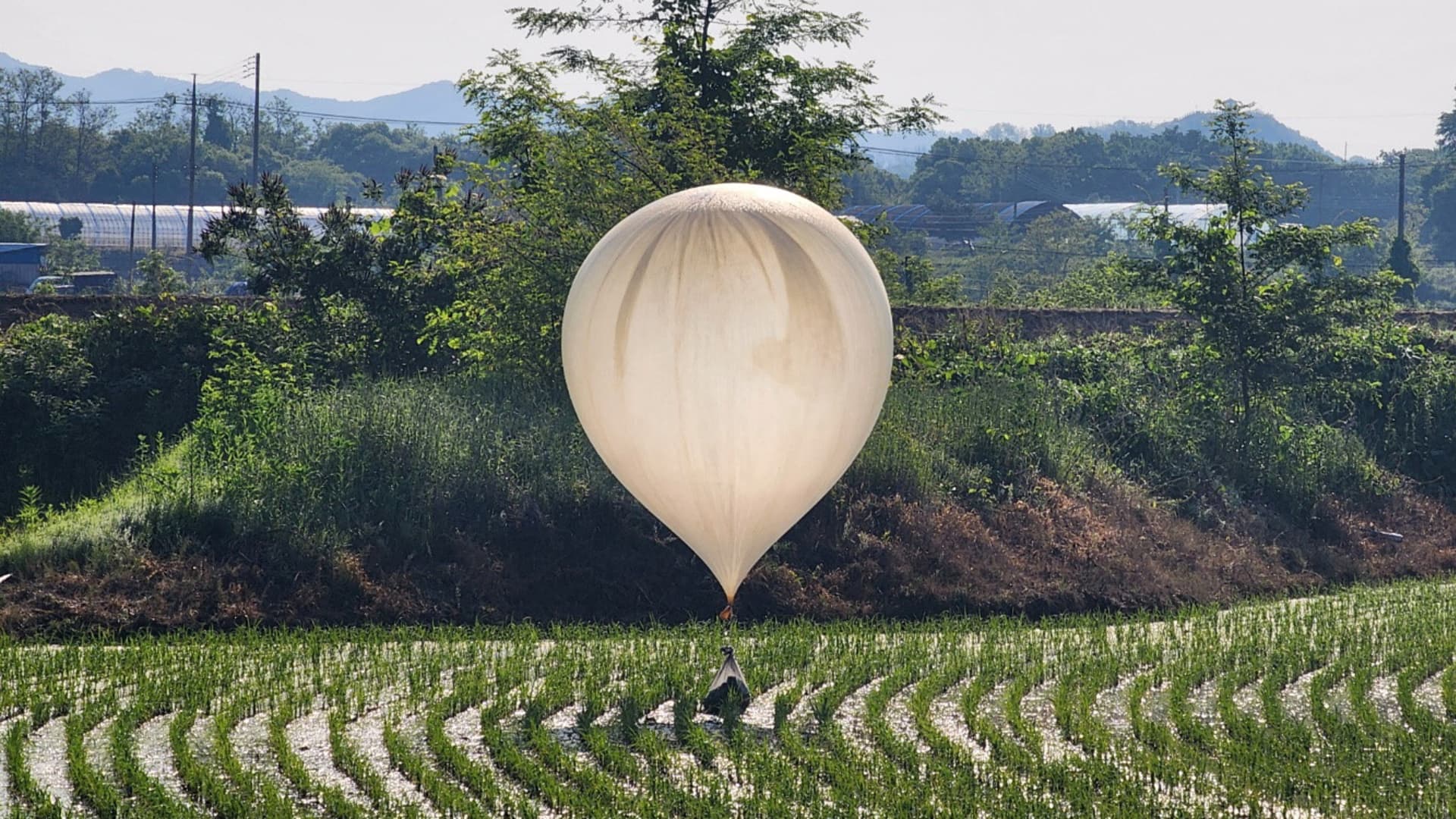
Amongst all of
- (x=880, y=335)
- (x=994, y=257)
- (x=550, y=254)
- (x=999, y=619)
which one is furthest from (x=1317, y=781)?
(x=994, y=257)

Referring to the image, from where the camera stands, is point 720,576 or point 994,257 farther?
point 994,257

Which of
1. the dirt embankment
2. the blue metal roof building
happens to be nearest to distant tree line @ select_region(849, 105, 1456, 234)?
the blue metal roof building

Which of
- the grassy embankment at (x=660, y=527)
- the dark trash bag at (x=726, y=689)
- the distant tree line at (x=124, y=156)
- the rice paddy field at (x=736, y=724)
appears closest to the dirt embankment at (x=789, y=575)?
the grassy embankment at (x=660, y=527)

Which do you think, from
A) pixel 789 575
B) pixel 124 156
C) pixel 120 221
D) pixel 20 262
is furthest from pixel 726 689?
pixel 124 156

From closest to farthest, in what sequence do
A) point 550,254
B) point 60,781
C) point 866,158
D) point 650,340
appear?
point 60,781 → point 650,340 → point 550,254 → point 866,158

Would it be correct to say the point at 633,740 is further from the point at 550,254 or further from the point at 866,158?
the point at 866,158
